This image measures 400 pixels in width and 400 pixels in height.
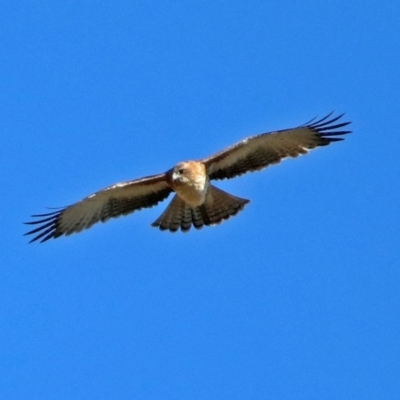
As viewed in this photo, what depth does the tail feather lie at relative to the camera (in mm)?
17516

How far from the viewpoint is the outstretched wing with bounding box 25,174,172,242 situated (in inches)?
685

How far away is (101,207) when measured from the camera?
17562 millimetres

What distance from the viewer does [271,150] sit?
17.1m

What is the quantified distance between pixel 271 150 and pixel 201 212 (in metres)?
1.17

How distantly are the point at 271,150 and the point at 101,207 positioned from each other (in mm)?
2109

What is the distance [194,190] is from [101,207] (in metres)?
1.28

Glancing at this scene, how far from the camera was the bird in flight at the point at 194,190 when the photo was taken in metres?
16.9

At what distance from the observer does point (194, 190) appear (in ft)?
55.5

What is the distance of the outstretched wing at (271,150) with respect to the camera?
16984mm

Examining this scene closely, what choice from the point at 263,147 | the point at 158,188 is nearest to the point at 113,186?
the point at 158,188

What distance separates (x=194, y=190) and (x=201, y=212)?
0.75m

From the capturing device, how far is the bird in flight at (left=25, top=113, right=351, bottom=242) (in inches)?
666

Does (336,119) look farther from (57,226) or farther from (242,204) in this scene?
(57,226)

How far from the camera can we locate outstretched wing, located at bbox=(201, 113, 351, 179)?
16984 mm
